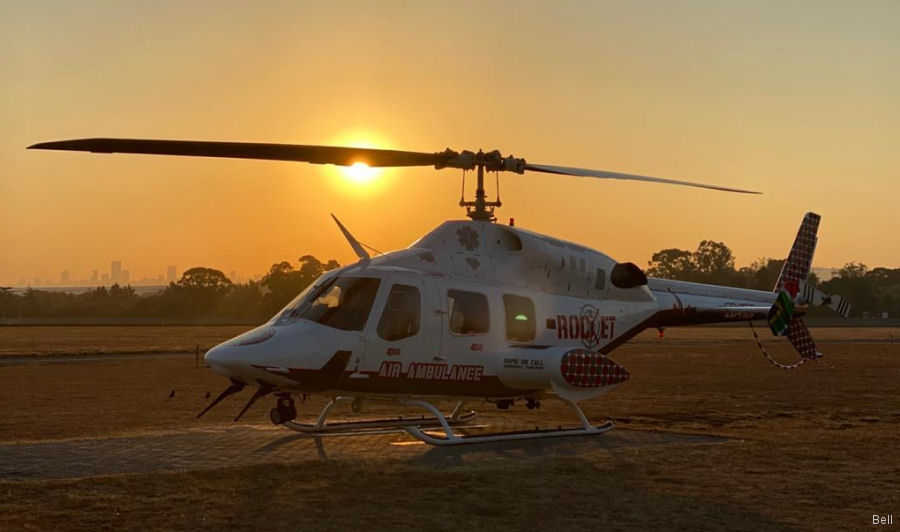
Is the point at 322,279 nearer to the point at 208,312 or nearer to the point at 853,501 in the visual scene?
the point at 853,501

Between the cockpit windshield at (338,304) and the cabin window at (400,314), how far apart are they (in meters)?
0.27

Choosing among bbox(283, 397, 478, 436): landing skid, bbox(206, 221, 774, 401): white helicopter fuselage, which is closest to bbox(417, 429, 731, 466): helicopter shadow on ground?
bbox(206, 221, 774, 401): white helicopter fuselage

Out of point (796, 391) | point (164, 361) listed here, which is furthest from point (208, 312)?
point (796, 391)

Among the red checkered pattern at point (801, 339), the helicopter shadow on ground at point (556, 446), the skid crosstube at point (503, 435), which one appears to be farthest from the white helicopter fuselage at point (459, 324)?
the red checkered pattern at point (801, 339)

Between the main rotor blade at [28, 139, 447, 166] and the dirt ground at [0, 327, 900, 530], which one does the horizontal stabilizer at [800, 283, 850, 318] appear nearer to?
the dirt ground at [0, 327, 900, 530]

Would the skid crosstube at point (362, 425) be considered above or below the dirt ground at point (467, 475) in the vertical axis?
above

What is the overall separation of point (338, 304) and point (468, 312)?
2.17m

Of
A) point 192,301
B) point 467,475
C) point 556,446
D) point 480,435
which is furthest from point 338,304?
point 192,301

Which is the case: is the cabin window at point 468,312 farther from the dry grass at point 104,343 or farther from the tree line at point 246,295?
the tree line at point 246,295

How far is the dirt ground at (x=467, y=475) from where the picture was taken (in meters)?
10.6

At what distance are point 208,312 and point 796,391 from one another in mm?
125655

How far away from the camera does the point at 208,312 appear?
5817 inches

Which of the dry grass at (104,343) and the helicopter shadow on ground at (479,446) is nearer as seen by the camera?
the helicopter shadow on ground at (479,446)

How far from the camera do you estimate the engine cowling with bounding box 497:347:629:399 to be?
1630 centimetres
